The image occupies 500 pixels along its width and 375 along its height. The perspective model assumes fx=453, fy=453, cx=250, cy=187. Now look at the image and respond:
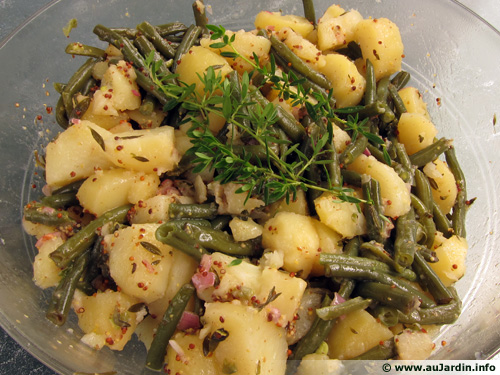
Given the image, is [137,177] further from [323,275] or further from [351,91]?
[351,91]

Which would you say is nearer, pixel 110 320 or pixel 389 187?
pixel 110 320

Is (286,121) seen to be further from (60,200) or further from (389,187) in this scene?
(60,200)

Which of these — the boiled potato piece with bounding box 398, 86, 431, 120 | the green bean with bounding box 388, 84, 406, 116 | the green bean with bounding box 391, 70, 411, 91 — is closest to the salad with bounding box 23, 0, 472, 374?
the green bean with bounding box 388, 84, 406, 116

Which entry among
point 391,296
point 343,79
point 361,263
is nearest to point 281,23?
point 343,79

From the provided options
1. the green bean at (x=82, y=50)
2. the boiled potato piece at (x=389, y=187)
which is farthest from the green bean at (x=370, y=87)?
the green bean at (x=82, y=50)

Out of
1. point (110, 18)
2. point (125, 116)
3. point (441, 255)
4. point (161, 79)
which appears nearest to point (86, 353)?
point (125, 116)
